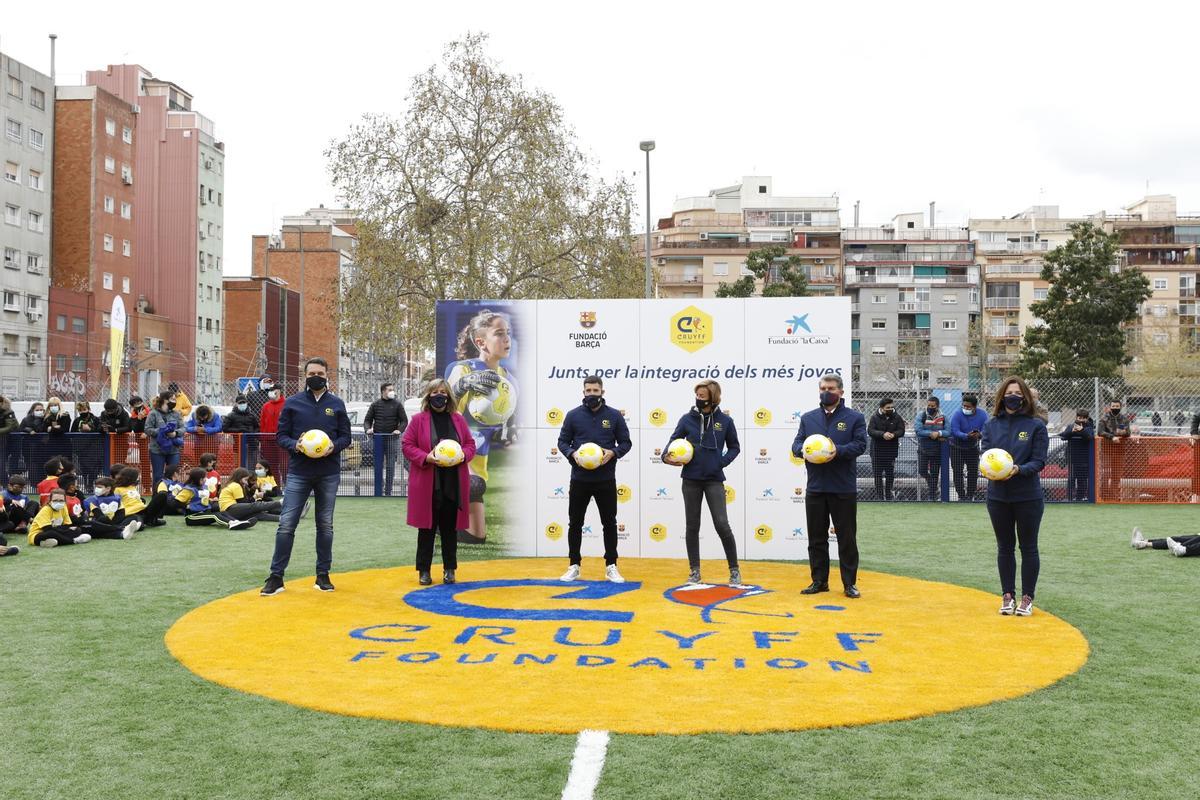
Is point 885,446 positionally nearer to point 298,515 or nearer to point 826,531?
→ point 826,531

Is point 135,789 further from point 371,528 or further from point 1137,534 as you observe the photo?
point 1137,534

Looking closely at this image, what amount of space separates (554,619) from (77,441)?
1350 centimetres

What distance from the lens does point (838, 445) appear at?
379 inches

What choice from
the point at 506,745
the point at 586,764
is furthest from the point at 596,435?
the point at 586,764

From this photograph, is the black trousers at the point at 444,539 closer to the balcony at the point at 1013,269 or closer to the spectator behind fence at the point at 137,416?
the spectator behind fence at the point at 137,416

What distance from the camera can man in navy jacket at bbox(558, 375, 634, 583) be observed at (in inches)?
403

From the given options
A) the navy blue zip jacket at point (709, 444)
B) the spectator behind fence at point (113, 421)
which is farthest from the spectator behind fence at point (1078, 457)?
the spectator behind fence at point (113, 421)

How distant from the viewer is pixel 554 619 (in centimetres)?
818

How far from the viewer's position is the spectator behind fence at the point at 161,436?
1784cm

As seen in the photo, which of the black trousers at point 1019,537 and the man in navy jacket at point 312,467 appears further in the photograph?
the man in navy jacket at point 312,467

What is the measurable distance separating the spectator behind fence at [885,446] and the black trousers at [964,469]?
101 centimetres

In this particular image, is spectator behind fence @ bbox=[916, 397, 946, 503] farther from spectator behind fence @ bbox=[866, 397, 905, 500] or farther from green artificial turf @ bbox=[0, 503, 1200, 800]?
green artificial turf @ bbox=[0, 503, 1200, 800]

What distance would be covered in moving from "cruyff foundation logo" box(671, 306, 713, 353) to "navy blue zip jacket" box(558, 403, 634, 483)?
1994mm

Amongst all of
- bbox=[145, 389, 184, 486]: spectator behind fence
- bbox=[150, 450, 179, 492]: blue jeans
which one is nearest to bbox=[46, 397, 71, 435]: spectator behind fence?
bbox=[145, 389, 184, 486]: spectator behind fence
